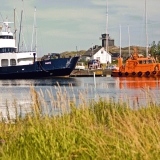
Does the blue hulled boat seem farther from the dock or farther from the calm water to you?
the calm water

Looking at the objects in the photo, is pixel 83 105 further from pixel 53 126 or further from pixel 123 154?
pixel 123 154

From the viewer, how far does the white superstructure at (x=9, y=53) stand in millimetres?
71188

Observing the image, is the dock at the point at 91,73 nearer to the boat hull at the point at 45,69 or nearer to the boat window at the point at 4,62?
the boat hull at the point at 45,69

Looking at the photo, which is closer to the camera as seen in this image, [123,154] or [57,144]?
[123,154]

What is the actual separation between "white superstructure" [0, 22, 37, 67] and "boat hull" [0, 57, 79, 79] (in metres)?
1.23

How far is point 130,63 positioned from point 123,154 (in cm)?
6435

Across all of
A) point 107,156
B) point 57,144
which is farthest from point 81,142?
point 107,156

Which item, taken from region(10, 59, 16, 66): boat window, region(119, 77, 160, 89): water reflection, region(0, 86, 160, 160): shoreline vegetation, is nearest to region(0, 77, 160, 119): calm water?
region(119, 77, 160, 89): water reflection

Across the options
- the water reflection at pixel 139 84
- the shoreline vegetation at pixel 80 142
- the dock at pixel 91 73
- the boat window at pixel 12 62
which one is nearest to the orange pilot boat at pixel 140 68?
the dock at pixel 91 73

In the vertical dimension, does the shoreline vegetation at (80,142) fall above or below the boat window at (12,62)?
below

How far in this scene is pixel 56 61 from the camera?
233 feet

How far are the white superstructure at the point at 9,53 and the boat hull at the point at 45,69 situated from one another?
1230 millimetres

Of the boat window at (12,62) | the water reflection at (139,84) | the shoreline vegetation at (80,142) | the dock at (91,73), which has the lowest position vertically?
the water reflection at (139,84)

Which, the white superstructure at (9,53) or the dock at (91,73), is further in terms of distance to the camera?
the dock at (91,73)
